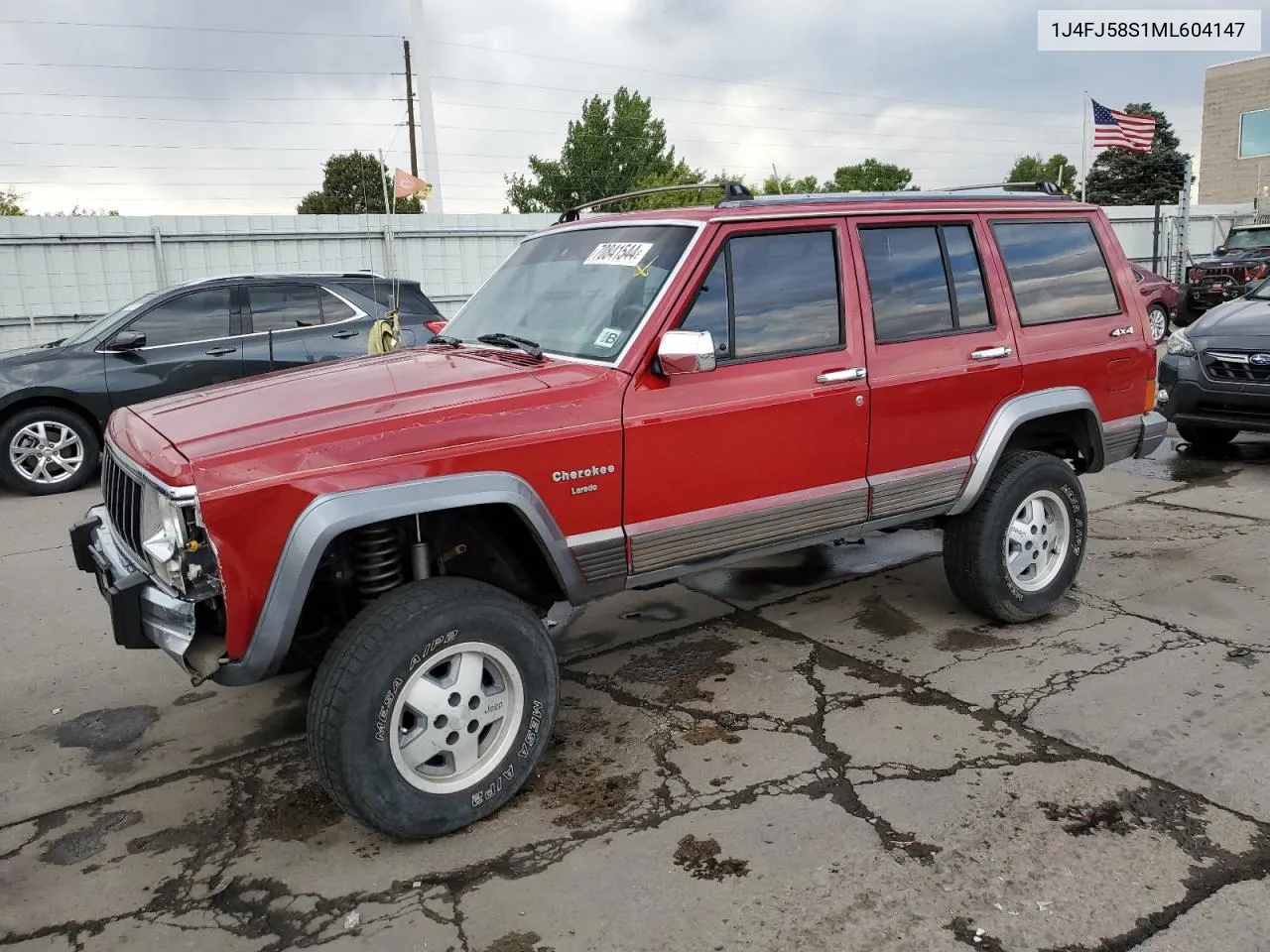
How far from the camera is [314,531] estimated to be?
2.83 metres

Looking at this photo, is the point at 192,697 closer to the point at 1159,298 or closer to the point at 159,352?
the point at 159,352

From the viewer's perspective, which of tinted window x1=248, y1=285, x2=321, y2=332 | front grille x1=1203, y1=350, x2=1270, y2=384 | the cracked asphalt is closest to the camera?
the cracked asphalt

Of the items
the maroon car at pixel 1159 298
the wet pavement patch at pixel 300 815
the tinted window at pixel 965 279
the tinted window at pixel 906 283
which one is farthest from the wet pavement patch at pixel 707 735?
the maroon car at pixel 1159 298

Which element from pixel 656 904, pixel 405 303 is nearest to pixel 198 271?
pixel 405 303

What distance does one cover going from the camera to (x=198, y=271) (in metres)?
14.4

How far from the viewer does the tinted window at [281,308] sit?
891 centimetres

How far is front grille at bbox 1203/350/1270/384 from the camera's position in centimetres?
779

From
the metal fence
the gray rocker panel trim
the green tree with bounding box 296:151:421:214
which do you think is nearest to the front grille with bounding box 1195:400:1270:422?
the gray rocker panel trim

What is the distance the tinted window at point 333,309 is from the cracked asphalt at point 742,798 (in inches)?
175

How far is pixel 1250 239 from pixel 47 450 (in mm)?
21501

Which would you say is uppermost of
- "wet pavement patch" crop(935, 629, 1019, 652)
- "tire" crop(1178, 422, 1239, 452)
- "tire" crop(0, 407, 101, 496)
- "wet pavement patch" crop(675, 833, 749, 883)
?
Answer: "tire" crop(0, 407, 101, 496)

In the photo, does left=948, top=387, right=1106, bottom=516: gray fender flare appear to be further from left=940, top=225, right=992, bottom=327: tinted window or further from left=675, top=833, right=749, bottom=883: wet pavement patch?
left=675, top=833, right=749, bottom=883: wet pavement patch

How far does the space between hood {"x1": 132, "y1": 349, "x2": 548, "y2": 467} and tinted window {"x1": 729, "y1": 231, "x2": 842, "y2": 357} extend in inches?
34.0

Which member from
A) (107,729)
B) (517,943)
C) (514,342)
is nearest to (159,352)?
(107,729)
